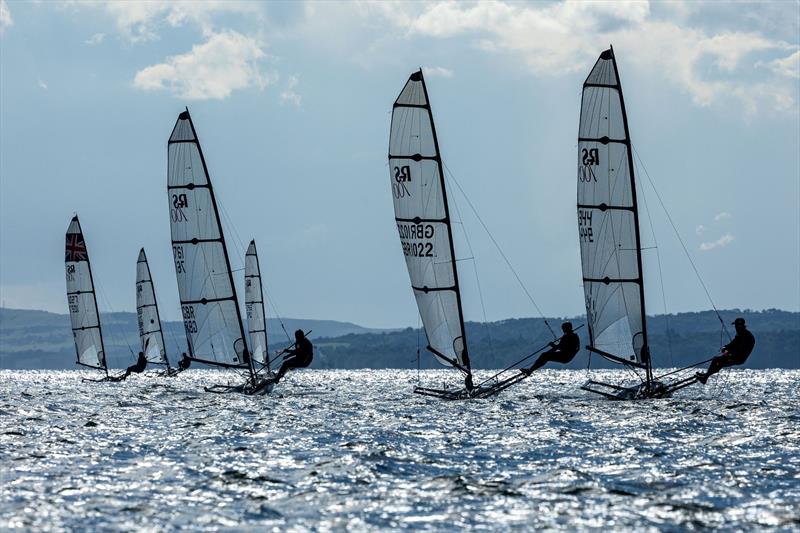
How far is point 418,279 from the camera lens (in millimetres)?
35656

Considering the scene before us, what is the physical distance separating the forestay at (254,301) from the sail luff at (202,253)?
26944 mm

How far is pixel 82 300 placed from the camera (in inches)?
2613

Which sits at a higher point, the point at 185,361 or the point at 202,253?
the point at 202,253

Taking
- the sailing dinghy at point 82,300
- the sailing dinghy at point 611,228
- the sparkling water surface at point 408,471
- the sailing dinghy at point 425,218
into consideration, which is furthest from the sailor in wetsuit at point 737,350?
the sailing dinghy at point 82,300

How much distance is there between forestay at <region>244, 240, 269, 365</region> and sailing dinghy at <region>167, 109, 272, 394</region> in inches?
1060

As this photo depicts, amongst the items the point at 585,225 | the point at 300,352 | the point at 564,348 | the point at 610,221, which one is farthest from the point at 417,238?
the point at 300,352

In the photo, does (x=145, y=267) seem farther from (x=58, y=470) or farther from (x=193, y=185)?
(x=58, y=470)

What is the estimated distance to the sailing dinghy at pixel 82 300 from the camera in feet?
211

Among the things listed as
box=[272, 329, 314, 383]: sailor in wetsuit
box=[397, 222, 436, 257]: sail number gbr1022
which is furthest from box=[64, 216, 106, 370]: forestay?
box=[397, 222, 436, 257]: sail number gbr1022

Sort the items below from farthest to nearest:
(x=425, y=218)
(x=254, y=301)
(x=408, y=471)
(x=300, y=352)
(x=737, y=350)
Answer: (x=254, y=301), (x=300, y=352), (x=425, y=218), (x=737, y=350), (x=408, y=471)

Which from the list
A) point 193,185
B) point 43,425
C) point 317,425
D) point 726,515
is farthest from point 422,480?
point 193,185

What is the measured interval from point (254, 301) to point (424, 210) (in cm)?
3493

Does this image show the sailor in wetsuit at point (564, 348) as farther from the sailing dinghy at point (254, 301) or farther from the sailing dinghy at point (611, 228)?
the sailing dinghy at point (254, 301)

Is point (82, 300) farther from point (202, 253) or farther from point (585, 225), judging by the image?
point (585, 225)
